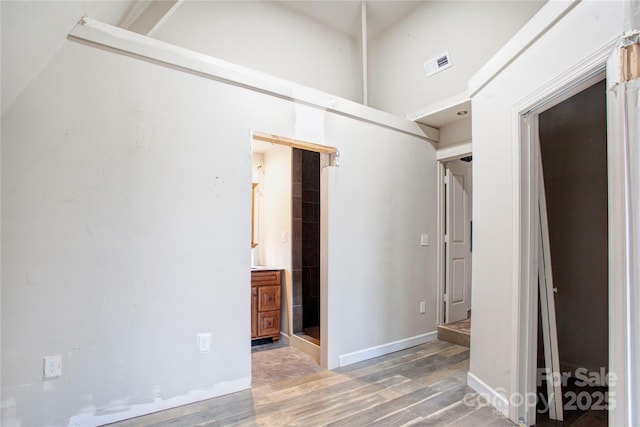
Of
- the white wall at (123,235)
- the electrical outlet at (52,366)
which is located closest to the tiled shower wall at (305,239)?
the white wall at (123,235)

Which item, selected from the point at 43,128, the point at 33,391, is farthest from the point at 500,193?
the point at 33,391

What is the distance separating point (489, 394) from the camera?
237 cm

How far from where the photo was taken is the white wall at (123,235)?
73.7 inches

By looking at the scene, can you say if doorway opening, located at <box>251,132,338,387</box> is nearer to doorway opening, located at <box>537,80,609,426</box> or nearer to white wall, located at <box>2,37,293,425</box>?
white wall, located at <box>2,37,293,425</box>

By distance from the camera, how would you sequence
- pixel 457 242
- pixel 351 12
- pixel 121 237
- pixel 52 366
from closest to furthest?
pixel 52 366
pixel 121 237
pixel 351 12
pixel 457 242

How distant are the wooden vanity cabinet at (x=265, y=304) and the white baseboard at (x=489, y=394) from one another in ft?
6.90

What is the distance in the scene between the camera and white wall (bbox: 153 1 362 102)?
2.95 metres

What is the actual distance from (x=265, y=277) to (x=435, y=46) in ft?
10.0

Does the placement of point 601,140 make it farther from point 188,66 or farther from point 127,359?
point 127,359

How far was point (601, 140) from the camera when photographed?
2.74 meters

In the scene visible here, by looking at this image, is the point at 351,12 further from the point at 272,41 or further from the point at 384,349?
the point at 384,349

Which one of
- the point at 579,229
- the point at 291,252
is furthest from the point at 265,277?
the point at 579,229

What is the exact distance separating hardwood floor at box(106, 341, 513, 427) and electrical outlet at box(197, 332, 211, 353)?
0.34m

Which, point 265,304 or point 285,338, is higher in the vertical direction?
point 265,304
